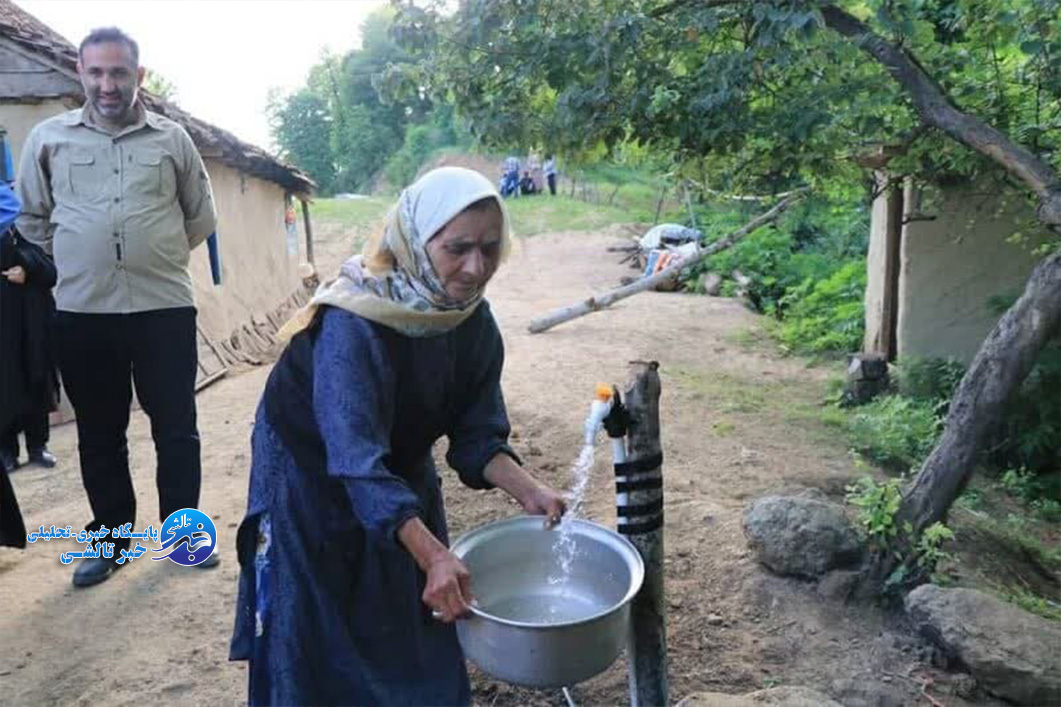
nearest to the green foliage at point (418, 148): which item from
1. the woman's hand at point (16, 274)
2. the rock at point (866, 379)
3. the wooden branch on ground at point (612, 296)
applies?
the wooden branch on ground at point (612, 296)

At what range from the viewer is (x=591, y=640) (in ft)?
5.44

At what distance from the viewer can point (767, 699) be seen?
2.22 metres

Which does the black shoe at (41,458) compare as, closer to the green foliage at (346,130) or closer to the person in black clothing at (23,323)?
the person in black clothing at (23,323)

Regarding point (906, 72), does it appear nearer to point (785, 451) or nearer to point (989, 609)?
point (989, 609)

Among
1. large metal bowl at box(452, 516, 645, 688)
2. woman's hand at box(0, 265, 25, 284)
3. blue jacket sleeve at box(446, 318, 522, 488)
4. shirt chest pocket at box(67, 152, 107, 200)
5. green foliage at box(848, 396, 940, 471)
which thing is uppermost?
shirt chest pocket at box(67, 152, 107, 200)

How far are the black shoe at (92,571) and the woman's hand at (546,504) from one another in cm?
224

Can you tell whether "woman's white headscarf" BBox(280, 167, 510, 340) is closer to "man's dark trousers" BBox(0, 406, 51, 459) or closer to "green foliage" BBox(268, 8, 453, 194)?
"man's dark trousers" BBox(0, 406, 51, 459)

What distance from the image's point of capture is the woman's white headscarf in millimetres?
1674

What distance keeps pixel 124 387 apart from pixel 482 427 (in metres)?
1.87

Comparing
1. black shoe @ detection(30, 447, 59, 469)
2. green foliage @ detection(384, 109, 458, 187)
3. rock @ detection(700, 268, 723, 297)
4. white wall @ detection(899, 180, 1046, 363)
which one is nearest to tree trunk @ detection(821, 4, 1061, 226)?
white wall @ detection(899, 180, 1046, 363)

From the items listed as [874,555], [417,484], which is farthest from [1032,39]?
[417,484]

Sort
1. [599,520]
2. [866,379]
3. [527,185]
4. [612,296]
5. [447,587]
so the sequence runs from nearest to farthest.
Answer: [447,587] < [599,520] < [866,379] < [612,296] < [527,185]

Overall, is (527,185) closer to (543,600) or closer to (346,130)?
(346,130)

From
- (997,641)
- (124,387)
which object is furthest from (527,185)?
(997,641)
